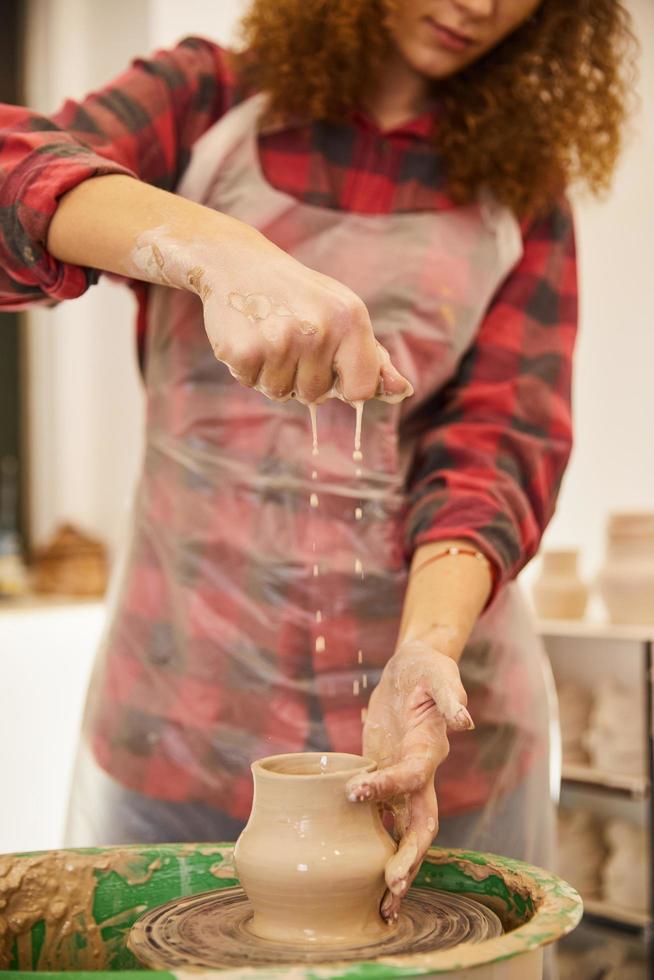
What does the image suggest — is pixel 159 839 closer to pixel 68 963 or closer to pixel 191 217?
pixel 68 963

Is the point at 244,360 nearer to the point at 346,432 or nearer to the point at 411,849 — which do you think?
the point at 411,849

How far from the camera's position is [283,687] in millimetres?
1249

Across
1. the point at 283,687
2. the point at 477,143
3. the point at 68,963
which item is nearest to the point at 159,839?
the point at 283,687

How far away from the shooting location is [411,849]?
88 cm

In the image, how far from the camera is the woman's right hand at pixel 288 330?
766 millimetres

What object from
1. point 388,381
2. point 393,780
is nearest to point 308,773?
point 393,780

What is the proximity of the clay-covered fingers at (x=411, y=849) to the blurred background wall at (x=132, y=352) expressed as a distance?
2567mm

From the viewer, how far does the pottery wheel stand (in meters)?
0.79

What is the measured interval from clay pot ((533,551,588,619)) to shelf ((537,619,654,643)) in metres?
0.03

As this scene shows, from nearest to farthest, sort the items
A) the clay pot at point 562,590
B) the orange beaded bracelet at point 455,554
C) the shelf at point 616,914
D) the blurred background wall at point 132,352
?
1. the orange beaded bracelet at point 455,554
2. the shelf at point 616,914
3. the clay pot at point 562,590
4. the blurred background wall at point 132,352

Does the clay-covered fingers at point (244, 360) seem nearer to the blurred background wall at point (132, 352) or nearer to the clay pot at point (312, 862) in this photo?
the clay pot at point (312, 862)

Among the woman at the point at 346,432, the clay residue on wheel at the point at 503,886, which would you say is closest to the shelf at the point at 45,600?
the woman at the point at 346,432

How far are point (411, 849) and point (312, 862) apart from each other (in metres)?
0.08

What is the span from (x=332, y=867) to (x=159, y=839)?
0.46 meters
